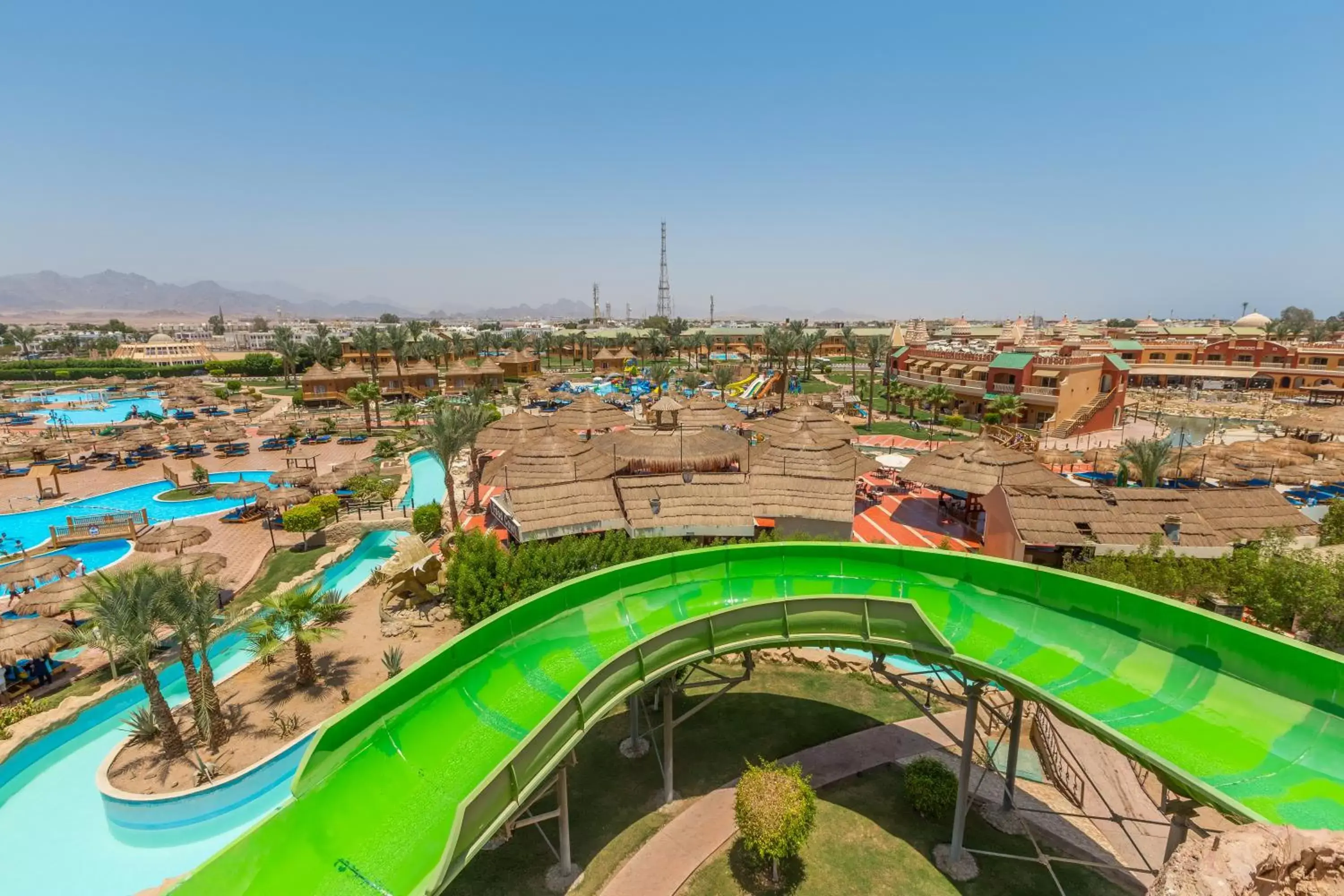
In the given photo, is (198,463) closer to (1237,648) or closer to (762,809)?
(762,809)

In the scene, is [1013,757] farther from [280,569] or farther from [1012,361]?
[1012,361]

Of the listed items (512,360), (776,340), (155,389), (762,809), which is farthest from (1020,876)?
(155,389)

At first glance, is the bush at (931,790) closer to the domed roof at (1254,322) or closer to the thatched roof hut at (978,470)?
the thatched roof hut at (978,470)

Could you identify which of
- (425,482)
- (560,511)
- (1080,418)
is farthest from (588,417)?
(1080,418)

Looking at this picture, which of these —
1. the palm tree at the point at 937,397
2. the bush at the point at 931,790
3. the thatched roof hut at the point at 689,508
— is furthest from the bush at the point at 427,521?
the palm tree at the point at 937,397

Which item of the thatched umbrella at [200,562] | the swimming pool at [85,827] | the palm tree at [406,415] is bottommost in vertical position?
the swimming pool at [85,827]
